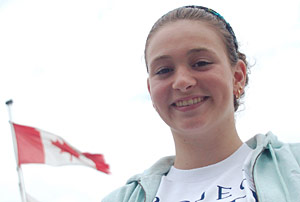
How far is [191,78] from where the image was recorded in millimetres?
2004

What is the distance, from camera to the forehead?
6.78 feet

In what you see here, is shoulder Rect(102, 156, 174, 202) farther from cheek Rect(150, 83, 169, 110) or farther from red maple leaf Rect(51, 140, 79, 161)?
red maple leaf Rect(51, 140, 79, 161)

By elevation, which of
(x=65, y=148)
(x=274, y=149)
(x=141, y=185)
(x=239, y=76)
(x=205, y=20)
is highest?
(x=205, y=20)

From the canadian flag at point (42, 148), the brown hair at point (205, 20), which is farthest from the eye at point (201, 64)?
the canadian flag at point (42, 148)

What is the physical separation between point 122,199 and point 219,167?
63 centimetres

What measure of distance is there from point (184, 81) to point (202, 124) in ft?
0.84

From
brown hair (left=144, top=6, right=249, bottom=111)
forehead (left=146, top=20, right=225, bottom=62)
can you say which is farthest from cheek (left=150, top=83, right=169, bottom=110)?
brown hair (left=144, top=6, right=249, bottom=111)

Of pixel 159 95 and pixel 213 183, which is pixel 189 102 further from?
pixel 213 183

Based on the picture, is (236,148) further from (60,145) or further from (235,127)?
(60,145)

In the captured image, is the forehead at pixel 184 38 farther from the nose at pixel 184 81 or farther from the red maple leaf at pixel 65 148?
the red maple leaf at pixel 65 148

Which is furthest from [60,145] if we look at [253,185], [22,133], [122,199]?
[253,185]

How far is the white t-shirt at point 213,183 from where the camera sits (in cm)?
189

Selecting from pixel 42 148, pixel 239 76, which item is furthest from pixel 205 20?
pixel 42 148

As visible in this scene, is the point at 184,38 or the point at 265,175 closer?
the point at 265,175
